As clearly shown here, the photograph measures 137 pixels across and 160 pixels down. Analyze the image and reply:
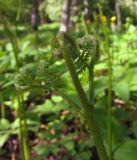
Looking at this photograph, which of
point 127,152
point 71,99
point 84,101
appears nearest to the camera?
point 84,101

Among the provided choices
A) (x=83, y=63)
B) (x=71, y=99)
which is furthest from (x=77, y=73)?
(x=71, y=99)

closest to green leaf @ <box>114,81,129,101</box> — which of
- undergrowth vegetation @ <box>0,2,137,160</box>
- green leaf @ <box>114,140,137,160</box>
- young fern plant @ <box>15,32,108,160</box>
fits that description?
undergrowth vegetation @ <box>0,2,137,160</box>

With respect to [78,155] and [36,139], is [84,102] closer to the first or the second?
[78,155]

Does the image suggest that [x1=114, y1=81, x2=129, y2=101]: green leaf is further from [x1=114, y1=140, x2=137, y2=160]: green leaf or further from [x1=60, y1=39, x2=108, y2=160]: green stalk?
[x1=60, y1=39, x2=108, y2=160]: green stalk

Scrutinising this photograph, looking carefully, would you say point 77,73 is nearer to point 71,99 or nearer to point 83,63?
point 83,63

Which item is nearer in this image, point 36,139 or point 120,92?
point 120,92

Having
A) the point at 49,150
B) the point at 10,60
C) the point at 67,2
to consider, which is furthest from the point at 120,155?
the point at 67,2

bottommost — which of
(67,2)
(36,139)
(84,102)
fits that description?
(36,139)
